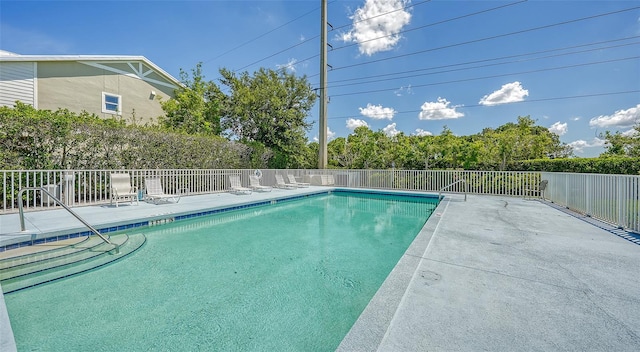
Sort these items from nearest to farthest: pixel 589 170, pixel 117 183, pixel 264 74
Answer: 1. pixel 117 183
2. pixel 589 170
3. pixel 264 74

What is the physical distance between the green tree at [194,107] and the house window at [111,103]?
1828 millimetres

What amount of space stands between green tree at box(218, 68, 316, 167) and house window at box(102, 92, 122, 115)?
5045 millimetres

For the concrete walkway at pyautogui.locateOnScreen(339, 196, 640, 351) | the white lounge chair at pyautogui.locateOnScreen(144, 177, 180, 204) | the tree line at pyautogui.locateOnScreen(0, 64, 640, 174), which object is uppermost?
the tree line at pyautogui.locateOnScreen(0, 64, 640, 174)

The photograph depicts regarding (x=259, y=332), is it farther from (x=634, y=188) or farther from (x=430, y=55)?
(x=430, y=55)

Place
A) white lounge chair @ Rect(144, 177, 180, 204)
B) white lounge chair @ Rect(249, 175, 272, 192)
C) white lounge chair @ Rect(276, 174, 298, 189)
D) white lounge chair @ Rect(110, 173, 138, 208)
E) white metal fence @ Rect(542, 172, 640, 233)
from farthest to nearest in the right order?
white lounge chair @ Rect(276, 174, 298, 189), white lounge chair @ Rect(249, 175, 272, 192), white lounge chair @ Rect(144, 177, 180, 204), white lounge chair @ Rect(110, 173, 138, 208), white metal fence @ Rect(542, 172, 640, 233)

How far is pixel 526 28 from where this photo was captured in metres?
12.0

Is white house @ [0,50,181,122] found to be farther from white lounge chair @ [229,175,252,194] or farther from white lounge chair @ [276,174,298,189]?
white lounge chair @ [276,174,298,189]

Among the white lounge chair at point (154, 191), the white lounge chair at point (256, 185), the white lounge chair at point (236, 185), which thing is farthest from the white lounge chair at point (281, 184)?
the white lounge chair at point (154, 191)

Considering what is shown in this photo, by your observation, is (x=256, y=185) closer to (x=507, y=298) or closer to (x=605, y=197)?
(x=507, y=298)

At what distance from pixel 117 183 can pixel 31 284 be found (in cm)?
496

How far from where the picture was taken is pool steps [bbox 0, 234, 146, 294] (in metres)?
3.13

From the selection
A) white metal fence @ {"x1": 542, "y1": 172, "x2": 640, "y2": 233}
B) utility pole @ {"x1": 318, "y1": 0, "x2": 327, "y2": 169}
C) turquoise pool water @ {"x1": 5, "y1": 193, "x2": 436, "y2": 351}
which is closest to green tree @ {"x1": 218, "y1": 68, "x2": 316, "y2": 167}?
utility pole @ {"x1": 318, "y1": 0, "x2": 327, "y2": 169}

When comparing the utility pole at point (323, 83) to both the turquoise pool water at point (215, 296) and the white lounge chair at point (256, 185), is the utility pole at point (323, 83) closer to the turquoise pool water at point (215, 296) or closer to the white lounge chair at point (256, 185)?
the white lounge chair at point (256, 185)

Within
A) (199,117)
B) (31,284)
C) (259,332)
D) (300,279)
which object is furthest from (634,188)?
(199,117)
